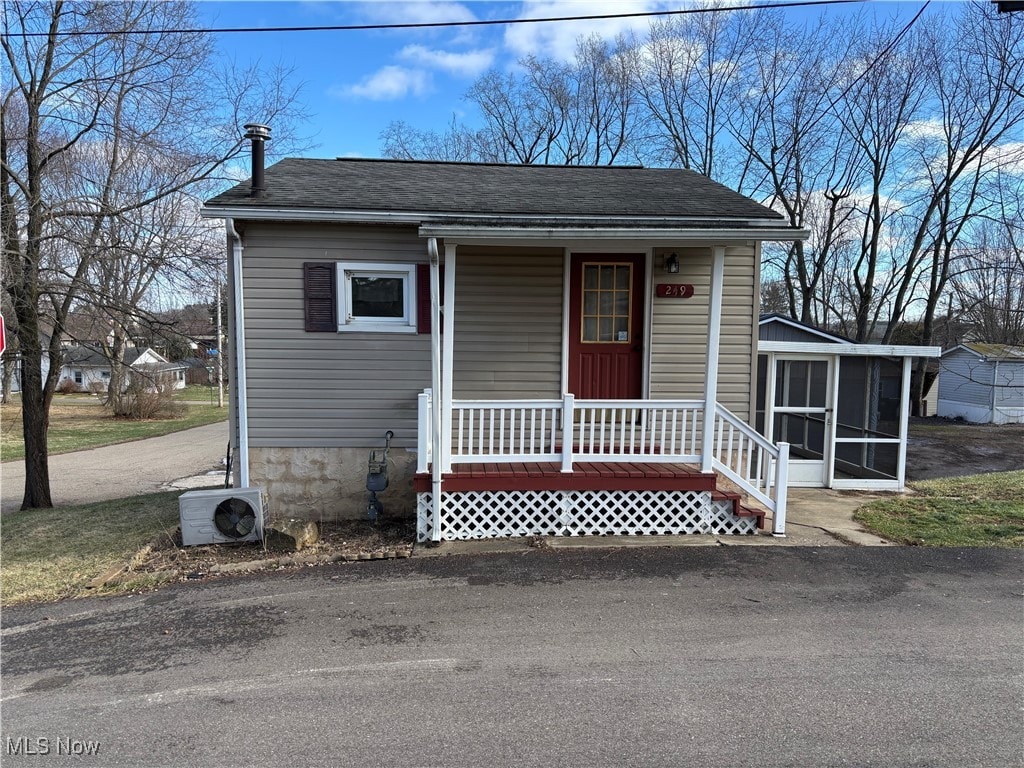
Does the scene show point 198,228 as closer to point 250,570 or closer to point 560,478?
point 250,570

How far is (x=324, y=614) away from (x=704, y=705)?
8.70ft

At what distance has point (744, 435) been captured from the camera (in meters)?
6.00

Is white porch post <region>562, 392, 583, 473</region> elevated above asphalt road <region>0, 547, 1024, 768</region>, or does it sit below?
above

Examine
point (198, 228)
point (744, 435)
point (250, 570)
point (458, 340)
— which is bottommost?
point (250, 570)

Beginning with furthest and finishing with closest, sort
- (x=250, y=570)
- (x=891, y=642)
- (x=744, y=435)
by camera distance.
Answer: (x=744, y=435), (x=250, y=570), (x=891, y=642)

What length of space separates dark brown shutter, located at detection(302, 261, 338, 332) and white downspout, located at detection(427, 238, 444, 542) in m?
1.45

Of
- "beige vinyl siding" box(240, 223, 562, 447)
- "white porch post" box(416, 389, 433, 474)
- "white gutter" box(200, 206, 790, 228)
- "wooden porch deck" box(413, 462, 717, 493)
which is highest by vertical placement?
"white gutter" box(200, 206, 790, 228)

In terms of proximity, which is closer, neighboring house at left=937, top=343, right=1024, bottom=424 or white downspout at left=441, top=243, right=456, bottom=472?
white downspout at left=441, top=243, right=456, bottom=472

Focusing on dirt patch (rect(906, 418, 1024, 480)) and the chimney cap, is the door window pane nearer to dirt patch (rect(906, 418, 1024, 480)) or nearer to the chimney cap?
the chimney cap

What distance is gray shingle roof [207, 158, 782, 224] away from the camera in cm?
620

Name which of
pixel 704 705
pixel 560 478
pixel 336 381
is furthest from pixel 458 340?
pixel 704 705

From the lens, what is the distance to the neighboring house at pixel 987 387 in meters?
22.1

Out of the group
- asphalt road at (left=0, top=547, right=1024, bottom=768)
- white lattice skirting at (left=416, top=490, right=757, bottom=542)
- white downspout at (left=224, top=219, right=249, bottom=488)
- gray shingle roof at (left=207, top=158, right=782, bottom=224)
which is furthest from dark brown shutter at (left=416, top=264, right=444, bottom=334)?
asphalt road at (left=0, top=547, right=1024, bottom=768)

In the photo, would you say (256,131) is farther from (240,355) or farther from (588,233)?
(588,233)
